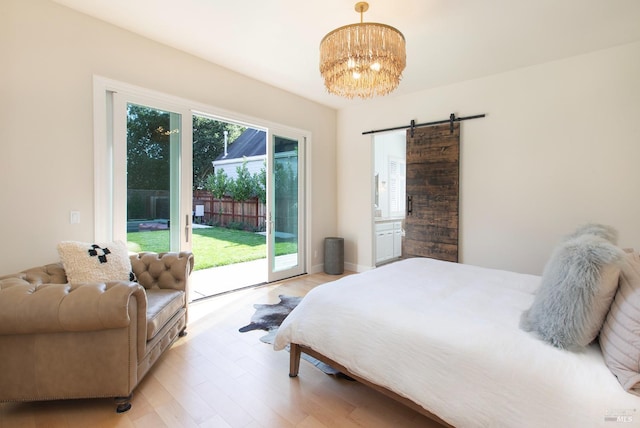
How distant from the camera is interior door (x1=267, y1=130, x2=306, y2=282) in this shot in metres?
4.35

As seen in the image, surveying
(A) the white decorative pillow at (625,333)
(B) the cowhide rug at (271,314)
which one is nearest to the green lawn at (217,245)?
(B) the cowhide rug at (271,314)

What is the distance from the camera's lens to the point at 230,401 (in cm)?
184

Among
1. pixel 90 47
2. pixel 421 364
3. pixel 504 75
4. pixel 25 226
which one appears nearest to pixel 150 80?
pixel 90 47

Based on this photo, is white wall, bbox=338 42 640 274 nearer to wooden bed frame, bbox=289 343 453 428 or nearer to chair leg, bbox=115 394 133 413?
wooden bed frame, bbox=289 343 453 428

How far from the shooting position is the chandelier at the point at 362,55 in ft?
6.95

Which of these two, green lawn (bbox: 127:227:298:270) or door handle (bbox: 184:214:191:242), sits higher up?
door handle (bbox: 184:214:191:242)

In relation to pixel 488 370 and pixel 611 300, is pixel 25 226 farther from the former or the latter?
pixel 611 300

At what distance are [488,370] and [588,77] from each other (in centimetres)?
365

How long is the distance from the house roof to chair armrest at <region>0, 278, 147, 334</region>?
7.15 meters

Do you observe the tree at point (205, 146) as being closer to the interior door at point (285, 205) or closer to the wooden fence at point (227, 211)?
the wooden fence at point (227, 211)

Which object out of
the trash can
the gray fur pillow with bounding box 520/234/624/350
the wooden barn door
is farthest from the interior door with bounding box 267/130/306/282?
the gray fur pillow with bounding box 520/234/624/350

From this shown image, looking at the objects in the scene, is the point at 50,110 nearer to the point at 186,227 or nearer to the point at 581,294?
the point at 186,227

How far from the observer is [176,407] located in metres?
1.78

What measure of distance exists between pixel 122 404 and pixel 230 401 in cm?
62
